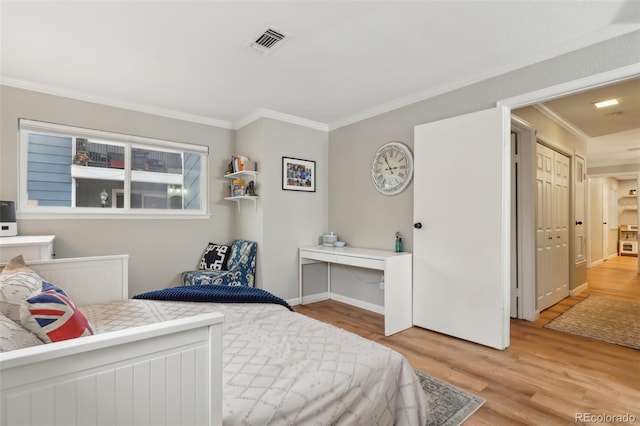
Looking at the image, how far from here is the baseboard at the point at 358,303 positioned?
12.4 ft

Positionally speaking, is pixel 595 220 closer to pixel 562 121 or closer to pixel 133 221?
pixel 562 121

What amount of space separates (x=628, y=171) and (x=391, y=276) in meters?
6.91

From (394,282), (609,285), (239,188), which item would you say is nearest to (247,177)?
(239,188)

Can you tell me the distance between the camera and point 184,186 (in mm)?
4113

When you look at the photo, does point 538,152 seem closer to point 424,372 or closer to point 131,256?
point 424,372

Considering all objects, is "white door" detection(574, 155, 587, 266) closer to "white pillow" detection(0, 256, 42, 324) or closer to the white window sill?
the white window sill

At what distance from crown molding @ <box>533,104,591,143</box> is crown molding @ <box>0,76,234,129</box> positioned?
153 inches

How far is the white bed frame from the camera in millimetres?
716

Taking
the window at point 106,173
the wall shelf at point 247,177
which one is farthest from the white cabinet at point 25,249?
the wall shelf at point 247,177

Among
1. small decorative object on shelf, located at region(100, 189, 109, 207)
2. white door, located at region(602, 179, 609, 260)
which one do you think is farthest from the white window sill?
white door, located at region(602, 179, 609, 260)

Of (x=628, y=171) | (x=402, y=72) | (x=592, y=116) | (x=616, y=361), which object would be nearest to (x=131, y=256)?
(x=402, y=72)

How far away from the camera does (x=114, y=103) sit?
11.5ft

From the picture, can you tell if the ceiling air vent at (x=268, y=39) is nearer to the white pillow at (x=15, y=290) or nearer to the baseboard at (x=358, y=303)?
the white pillow at (x=15, y=290)

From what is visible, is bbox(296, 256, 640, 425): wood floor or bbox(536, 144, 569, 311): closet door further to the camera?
bbox(536, 144, 569, 311): closet door
